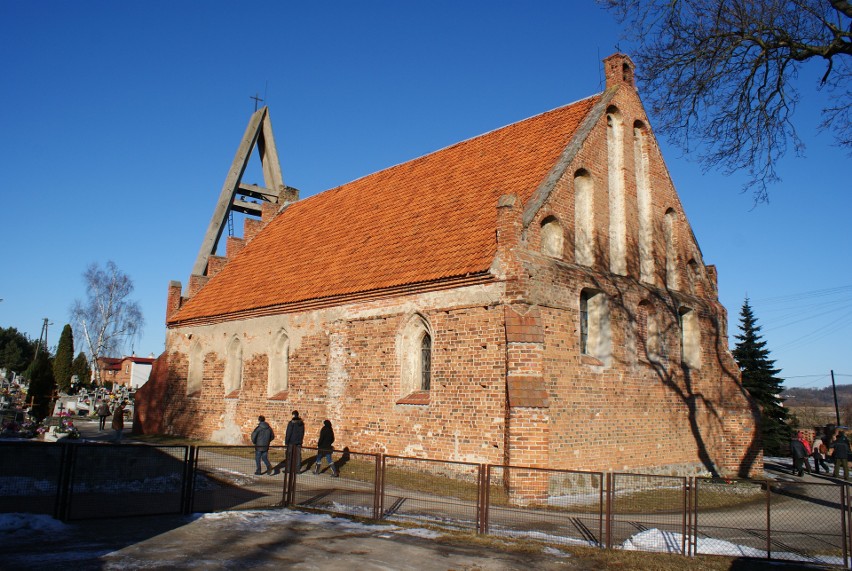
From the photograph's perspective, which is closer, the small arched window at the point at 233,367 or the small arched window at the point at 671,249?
the small arched window at the point at 671,249

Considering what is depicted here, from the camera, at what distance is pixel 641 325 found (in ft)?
55.5

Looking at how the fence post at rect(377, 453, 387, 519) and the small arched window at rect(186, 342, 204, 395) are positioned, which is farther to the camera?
the small arched window at rect(186, 342, 204, 395)

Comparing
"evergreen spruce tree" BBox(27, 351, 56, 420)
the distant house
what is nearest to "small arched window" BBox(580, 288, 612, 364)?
"evergreen spruce tree" BBox(27, 351, 56, 420)

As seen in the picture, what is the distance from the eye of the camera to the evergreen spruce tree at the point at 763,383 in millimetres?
28703

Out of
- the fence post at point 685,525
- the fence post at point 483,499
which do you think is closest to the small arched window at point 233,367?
the fence post at point 483,499

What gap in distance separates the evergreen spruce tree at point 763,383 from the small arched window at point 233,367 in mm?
21573

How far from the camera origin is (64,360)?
171ft

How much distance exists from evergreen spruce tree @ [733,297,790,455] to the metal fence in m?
16.3

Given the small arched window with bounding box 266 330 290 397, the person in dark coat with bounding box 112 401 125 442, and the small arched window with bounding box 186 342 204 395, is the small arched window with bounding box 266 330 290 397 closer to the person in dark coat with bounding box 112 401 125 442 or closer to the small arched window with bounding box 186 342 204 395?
the small arched window with bounding box 186 342 204 395

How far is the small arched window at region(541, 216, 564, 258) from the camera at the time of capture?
15242mm

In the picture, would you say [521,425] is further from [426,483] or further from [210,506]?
[210,506]

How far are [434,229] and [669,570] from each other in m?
10.8

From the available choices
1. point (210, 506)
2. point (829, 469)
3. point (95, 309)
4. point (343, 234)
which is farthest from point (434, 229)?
point (95, 309)

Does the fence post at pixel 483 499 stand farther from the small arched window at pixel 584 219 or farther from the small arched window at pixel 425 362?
the small arched window at pixel 584 219
